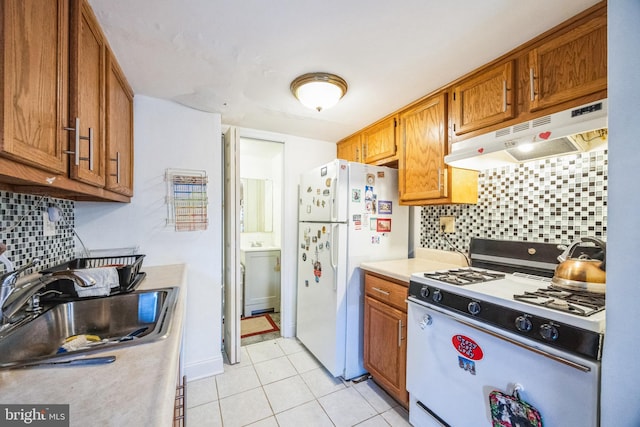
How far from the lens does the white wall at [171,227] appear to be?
71.5 inches

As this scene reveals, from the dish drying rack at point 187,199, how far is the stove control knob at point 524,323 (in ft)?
6.67

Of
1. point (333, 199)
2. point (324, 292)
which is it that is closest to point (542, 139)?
point (333, 199)

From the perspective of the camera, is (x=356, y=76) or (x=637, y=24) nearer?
(x=637, y=24)

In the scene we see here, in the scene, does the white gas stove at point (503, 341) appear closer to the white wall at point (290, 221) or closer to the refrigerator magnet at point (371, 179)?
the refrigerator magnet at point (371, 179)

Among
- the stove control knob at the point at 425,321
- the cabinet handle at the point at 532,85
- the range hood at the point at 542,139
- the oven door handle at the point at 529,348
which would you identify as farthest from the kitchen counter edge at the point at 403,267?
the cabinet handle at the point at 532,85

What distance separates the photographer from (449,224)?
81.3 inches

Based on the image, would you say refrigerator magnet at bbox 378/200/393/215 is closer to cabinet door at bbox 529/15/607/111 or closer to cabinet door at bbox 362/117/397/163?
cabinet door at bbox 362/117/397/163

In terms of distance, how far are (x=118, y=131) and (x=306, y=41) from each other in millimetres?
1177

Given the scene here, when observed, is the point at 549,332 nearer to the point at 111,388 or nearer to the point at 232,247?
the point at 111,388

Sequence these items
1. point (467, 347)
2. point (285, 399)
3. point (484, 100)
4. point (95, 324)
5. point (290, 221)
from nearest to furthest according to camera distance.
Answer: point (95, 324)
point (467, 347)
point (484, 100)
point (285, 399)
point (290, 221)

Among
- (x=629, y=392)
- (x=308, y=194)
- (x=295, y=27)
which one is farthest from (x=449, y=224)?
(x=295, y=27)

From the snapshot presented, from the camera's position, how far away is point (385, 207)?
2141 millimetres

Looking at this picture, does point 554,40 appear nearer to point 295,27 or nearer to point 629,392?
point 295,27

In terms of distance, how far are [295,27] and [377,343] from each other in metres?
1.98
